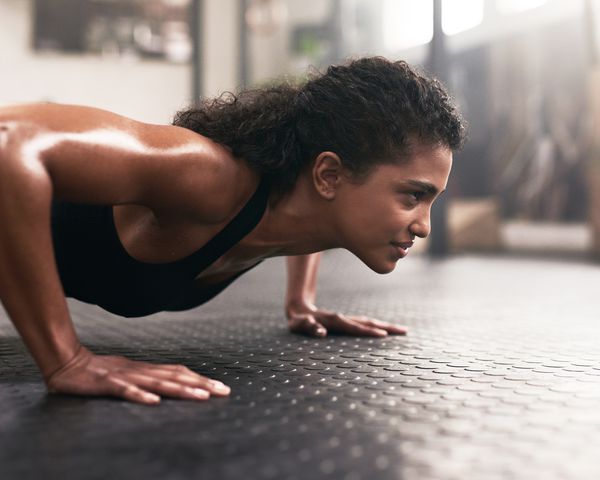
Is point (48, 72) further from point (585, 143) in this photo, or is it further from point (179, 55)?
point (585, 143)

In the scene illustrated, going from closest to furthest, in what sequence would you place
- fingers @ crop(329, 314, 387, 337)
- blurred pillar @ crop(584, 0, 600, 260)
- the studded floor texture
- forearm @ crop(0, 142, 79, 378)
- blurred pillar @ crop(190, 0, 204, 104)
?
1. the studded floor texture
2. forearm @ crop(0, 142, 79, 378)
3. fingers @ crop(329, 314, 387, 337)
4. blurred pillar @ crop(584, 0, 600, 260)
5. blurred pillar @ crop(190, 0, 204, 104)

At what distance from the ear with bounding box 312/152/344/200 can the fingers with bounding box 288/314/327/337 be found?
1.13ft

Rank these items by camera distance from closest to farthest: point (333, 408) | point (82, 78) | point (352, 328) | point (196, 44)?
1. point (333, 408)
2. point (352, 328)
3. point (82, 78)
4. point (196, 44)

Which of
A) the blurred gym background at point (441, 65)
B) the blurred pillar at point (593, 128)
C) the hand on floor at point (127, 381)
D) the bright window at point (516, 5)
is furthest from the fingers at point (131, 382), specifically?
the bright window at point (516, 5)

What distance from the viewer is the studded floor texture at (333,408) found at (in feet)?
1.87

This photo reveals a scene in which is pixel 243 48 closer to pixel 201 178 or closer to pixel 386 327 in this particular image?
pixel 386 327

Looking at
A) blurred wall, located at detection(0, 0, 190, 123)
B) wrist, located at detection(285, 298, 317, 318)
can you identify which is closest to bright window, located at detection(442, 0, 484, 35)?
blurred wall, located at detection(0, 0, 190, 123)

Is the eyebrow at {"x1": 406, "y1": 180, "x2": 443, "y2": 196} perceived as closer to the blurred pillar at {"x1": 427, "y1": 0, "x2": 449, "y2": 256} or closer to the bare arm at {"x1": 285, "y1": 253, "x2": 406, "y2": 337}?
the bare arm at {"x1": 285, "y1": 253, "x2": 406, "y2": 337}

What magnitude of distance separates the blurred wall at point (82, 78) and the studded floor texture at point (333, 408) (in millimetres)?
3594

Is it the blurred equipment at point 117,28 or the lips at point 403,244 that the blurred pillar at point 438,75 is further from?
the lips at point 403,244

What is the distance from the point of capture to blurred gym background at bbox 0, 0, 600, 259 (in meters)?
3.38

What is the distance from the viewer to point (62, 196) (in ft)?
2.66

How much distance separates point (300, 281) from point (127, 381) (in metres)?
0.64

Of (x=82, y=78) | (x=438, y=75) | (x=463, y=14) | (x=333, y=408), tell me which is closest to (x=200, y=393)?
(x=333, y=408)
